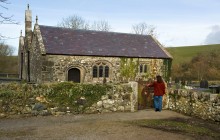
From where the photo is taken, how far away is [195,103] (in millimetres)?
11219

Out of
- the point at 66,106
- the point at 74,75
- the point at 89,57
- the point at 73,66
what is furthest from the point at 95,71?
the point at 66,106

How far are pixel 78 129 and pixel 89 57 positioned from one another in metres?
18.2

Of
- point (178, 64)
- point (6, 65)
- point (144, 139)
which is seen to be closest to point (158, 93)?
point (144, 139)

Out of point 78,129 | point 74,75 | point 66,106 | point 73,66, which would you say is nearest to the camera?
point 78,129

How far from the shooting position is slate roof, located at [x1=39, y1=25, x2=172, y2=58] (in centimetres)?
2561

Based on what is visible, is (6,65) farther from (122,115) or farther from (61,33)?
(122,115)

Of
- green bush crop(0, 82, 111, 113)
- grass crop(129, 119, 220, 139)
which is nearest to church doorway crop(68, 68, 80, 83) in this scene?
green bush crop(0, 82, 111, 113)

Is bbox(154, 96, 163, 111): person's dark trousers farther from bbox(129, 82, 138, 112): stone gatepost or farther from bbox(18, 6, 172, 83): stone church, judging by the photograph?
bbox(18, 6, 172, 83): stone church

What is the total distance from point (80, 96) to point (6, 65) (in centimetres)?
4836

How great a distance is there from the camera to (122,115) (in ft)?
35.9

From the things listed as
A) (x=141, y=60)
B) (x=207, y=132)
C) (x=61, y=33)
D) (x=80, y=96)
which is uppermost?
(x=61, y=33)

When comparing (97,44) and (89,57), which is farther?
(97,44)

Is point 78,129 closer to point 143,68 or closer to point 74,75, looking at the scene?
point 74,75

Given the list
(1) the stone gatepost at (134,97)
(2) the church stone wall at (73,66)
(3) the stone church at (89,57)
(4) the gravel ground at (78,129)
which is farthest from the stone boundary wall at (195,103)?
(3) the stone church at (89,57)
